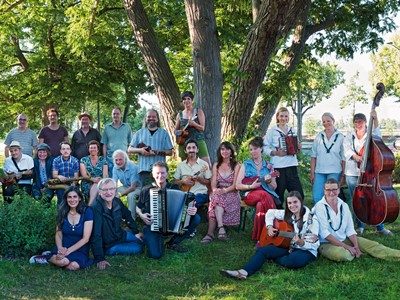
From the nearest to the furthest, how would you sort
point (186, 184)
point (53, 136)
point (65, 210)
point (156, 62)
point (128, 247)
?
point (65, 210)
point (128, 247)
point (186, 184)
point (53, 136)
point (156, 62)

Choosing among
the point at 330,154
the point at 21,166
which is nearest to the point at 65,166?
the point at 21,166

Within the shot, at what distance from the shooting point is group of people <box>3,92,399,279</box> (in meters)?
5.45

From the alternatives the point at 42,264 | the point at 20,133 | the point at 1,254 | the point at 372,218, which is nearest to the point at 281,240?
the point at 372,218

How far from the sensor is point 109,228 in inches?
229

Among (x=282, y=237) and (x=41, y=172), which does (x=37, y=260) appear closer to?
(x=41, y=172)

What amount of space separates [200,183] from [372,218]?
2.41 meters

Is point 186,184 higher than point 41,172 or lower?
lower

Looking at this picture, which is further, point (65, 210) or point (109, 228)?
point (109, 228)

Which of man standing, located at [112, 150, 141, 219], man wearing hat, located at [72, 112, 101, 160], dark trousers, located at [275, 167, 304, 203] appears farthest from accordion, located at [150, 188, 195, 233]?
man wearing hat, located at [72, 112, 101, 160]

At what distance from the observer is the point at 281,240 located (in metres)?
5.39

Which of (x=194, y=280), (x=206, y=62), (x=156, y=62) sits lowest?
(x=194, y=280)

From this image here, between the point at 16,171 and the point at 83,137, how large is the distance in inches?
45.4

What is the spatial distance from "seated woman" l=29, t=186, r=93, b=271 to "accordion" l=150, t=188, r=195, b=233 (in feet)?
2.49

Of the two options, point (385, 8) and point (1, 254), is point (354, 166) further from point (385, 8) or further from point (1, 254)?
point (385, 8)
